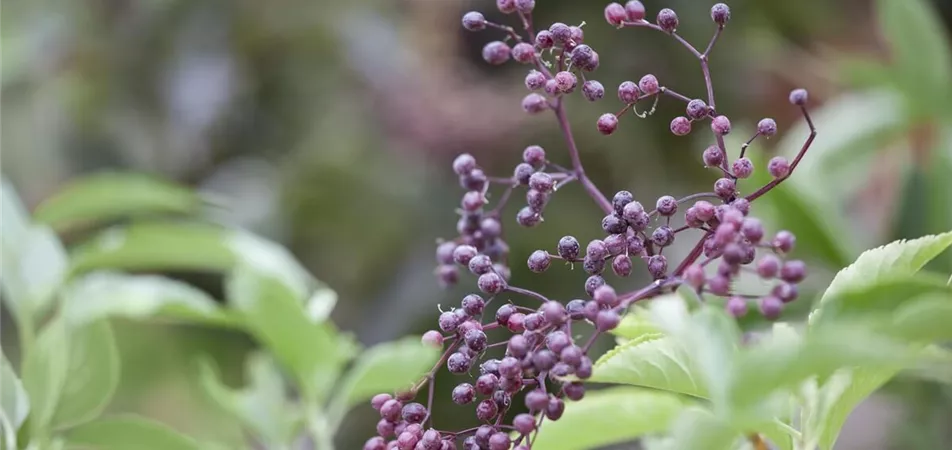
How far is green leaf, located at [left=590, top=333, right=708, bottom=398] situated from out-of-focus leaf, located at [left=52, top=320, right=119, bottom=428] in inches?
8.3

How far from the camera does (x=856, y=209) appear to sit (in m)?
1.12

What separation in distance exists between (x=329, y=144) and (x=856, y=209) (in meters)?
0.77

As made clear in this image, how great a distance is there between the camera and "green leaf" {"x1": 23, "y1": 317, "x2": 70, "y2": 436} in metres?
0.33

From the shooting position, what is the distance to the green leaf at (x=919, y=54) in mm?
766

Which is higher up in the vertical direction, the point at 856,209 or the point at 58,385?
the point at 856,209

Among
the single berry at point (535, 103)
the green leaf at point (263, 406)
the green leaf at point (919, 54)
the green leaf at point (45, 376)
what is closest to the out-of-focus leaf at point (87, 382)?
the green leaf at point (45, 376)

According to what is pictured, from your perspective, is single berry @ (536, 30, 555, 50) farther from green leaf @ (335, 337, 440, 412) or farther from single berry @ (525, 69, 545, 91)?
green leaf @ (335, 337, 440, 412)

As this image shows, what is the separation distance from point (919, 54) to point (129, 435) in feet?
2.50

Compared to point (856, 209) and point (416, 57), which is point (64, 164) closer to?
point (416, 57)

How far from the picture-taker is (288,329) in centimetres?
42

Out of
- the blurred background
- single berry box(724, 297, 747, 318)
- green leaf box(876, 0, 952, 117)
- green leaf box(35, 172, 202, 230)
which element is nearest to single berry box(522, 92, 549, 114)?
single berry box(724, 297, 747, 318)

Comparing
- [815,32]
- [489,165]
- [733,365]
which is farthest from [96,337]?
[815,32]

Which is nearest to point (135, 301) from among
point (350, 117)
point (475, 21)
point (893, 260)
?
point (475, 21)

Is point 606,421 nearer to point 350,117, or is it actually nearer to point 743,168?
point 743,168
